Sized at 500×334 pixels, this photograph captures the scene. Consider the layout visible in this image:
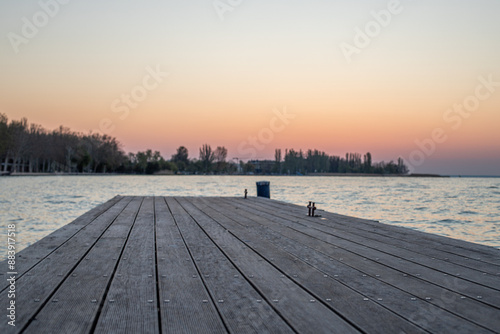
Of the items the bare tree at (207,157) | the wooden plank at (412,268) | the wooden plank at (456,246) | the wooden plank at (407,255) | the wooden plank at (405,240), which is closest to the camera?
the wooden plank at (412,268)

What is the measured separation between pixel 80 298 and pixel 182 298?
2.22 feet

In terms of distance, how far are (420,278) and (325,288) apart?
0.92m

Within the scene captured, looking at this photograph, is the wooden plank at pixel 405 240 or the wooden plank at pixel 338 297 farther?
the wooden plank at pixel 405 240

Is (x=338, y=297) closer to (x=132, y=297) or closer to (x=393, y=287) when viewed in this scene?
(x=393, y=287)

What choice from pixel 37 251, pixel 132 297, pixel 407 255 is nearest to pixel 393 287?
pixel 407 255

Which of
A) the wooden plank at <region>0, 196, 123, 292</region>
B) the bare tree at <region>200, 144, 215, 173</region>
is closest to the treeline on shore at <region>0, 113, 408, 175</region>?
the bare tree at <region>200, 144, 215, 173</region>

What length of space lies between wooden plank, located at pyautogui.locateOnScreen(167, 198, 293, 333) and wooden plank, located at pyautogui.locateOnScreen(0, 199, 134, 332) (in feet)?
3.59

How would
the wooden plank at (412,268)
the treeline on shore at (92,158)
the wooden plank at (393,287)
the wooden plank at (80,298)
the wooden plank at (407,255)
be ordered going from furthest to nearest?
the treeline on shore at (92,158) → the wooden plank at (407,255) → the wooden plank at (412,268) → the wooden plank at (393,287) → the wooden plank at (80,298)

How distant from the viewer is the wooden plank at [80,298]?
2.12 m

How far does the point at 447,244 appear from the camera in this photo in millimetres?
5129

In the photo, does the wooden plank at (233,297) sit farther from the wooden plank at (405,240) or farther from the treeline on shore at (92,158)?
the treeline on shore at (92,158)

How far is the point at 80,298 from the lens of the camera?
2.62 meters

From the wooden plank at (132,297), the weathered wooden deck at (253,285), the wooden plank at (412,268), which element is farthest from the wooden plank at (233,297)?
the wooden plank at (412,268)

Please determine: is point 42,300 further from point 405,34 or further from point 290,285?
point 405,34
